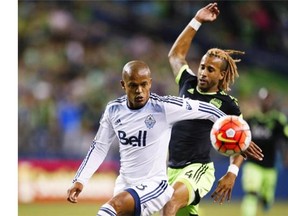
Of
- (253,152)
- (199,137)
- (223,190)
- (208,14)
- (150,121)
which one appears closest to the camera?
(253,152)

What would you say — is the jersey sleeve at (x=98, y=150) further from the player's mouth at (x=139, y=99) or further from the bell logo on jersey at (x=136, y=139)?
the player's mouth at (x=139, y=99)

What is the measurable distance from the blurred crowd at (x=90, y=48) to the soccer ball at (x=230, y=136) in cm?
938

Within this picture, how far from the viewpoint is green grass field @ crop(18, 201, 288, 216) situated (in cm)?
1325

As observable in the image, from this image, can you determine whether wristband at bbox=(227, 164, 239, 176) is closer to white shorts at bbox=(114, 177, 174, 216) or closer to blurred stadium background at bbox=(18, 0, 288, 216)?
white shorts at bbox=(114, 177, 174, 216)

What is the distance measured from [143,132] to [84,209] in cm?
798

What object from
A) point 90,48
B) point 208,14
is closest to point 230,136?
point 208,14

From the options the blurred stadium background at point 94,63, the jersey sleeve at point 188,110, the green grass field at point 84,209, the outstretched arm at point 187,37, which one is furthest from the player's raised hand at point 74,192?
the blurred stadium background at point 94,63

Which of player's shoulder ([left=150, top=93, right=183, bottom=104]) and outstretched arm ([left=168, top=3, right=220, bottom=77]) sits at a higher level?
outstretched arm ([left=168, top=3, right=220, bottom=77])

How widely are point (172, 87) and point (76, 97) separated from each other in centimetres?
241

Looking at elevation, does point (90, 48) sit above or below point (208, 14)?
above

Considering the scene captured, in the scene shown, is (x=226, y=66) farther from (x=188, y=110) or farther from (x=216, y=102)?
(x=188, y=110)

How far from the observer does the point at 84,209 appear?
14.1 meters

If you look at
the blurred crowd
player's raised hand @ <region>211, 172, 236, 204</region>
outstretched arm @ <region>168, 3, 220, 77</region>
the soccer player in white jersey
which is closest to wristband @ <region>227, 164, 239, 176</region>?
player's raised hand @ <region>211, 172, 236, 204</region>

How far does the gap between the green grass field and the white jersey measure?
6518 millimetres
